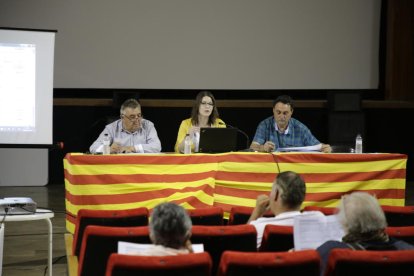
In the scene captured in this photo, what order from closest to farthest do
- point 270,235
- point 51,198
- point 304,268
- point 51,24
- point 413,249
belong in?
1. point 304,268
2. point 413,249
3. point 270,235
4. point 51,198
5. point 51,24

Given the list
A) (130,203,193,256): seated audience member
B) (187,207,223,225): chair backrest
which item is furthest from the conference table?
(130,203,193,256): seated audience member

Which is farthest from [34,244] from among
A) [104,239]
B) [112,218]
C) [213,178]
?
[104,239]

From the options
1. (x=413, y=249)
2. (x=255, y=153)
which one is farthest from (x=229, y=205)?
(x=413, y=249)

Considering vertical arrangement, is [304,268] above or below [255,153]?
below

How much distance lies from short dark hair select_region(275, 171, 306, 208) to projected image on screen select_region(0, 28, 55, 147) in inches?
102

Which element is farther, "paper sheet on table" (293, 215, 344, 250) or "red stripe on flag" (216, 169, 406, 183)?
"red stripe on flag" (216, 169, 406, 183)

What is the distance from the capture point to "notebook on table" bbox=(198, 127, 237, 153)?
17.5ft

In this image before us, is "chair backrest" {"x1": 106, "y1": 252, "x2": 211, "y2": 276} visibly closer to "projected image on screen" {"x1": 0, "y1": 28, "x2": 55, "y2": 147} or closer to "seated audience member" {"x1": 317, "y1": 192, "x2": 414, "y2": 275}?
"seated audience member" {"x1": 317, "y1": 192, "x2": 414, "y2": 275}

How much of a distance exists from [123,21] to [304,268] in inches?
257

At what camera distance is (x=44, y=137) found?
5.55 m

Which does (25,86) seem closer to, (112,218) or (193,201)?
(193,201)

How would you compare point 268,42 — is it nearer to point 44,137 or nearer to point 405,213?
point 44,137

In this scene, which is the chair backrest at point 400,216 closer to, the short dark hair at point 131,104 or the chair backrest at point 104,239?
the chair backrest at point 104,239

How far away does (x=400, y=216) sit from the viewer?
13.3 feet
